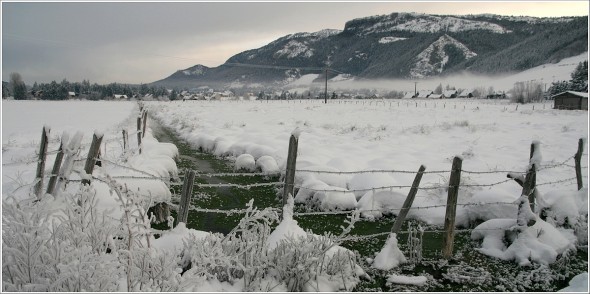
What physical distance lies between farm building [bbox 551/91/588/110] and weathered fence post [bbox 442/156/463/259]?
4515cm

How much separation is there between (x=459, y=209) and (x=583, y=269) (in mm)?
2367

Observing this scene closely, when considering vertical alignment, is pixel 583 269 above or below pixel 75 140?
below

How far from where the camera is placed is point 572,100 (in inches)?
1727

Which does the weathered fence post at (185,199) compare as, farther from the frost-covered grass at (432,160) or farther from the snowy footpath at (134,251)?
the frost-covered grass at (432,160)

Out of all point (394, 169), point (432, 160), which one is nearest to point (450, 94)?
point (432, 160)

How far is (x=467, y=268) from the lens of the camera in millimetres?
6145

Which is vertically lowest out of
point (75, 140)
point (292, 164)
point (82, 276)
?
Result: point (82, 276)

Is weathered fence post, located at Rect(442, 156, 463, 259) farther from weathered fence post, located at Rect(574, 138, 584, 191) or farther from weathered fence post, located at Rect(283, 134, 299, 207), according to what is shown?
weathered fence post, located at Rect(574, 138, 584, 191)

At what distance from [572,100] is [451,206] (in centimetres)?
4724

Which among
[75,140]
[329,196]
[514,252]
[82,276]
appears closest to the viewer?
[82,276]

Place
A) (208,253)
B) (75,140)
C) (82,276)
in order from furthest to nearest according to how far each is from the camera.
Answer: (75,140) < (208,253) < (82,276)

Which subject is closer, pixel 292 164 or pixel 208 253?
pixel 208 253

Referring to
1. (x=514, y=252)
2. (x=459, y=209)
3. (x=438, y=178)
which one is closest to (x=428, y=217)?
(x=459, y=209)

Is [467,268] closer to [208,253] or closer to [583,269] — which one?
[583,269]
